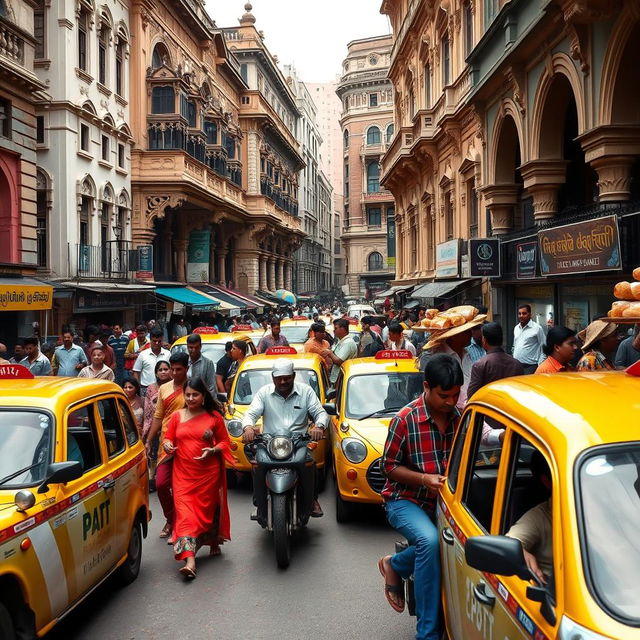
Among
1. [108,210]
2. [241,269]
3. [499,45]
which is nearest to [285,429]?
[499,45]

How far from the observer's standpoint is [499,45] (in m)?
17.8

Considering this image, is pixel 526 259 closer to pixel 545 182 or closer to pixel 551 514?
pixel 545 182

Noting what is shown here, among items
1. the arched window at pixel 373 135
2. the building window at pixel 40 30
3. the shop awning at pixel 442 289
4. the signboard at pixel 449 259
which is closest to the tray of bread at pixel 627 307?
the shop awning at pixel 442 289

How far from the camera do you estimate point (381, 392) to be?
8805 millimetres

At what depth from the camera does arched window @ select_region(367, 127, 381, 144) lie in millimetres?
76750

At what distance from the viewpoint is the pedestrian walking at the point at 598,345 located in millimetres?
7246

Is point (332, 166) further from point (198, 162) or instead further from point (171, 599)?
point (171, 599)

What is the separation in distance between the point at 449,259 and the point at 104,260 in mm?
11507

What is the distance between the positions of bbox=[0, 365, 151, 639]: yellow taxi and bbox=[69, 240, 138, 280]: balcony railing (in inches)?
694

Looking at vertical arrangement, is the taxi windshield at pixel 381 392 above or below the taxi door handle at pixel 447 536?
above

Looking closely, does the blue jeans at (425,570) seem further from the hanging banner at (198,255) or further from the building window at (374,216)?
the building window at (374,216)

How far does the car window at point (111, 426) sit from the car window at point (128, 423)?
11cm

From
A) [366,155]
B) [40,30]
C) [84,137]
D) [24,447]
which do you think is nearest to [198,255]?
[84,137]

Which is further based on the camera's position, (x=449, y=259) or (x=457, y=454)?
(x=449, y=259)
